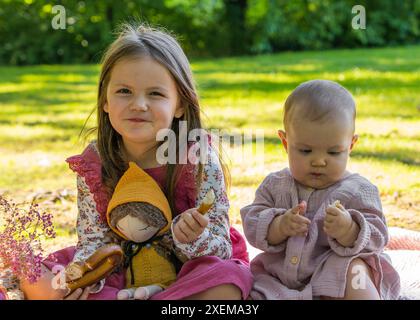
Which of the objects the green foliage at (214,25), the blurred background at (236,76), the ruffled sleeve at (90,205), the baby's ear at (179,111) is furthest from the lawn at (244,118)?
the green foliage at (214,25)

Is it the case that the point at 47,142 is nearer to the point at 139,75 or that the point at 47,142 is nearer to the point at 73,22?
the point at 139,75

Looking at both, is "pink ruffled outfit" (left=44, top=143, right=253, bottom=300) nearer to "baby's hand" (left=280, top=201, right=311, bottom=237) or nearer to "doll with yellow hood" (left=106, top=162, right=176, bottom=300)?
"doll with yellow hood" (left=106, top=162, right=176, bottom=300)

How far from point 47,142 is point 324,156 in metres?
4.24

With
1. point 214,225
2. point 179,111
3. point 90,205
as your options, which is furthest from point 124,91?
point 214,225

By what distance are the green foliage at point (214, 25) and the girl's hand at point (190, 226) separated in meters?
9.57

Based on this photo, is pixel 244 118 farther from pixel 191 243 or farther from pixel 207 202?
pixel 207 202

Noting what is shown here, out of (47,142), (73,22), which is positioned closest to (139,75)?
(47,142)

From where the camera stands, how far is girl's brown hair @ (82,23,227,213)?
301cm

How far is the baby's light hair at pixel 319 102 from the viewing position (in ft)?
9.07

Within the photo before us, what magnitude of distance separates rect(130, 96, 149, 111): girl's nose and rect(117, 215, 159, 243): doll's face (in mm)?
423

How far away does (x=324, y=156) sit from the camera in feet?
9.20

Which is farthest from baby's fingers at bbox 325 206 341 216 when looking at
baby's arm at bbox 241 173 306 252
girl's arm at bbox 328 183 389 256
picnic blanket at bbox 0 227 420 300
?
picnic blanket at bbox 0 227 420 300

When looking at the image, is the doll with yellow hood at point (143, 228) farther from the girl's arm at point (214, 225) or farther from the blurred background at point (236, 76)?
the blurred background at point (236, 76)

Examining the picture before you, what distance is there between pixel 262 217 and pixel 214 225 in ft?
0.64
